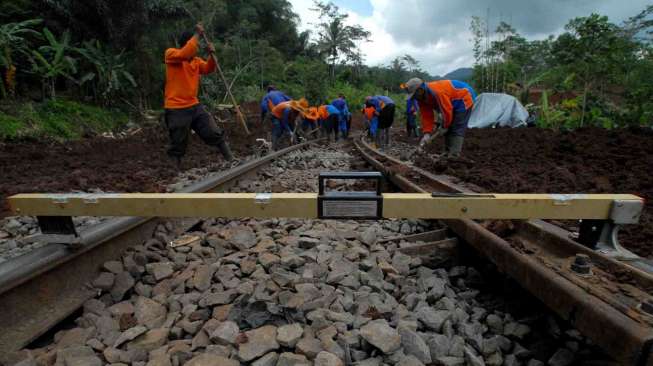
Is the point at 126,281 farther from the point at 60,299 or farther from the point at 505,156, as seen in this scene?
the point at 505,156

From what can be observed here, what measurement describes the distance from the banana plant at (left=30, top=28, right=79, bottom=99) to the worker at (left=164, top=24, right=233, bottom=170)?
7.48 metres

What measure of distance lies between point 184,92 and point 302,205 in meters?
3.78

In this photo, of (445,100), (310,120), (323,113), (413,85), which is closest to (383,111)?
(323,113)

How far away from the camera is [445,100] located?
5301 millimetres

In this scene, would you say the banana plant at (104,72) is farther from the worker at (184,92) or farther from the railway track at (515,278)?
the railway track at (515,278)

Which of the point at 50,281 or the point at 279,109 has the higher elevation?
the point at 279,109

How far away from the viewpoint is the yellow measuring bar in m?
1.43

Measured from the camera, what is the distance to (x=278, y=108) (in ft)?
29.0

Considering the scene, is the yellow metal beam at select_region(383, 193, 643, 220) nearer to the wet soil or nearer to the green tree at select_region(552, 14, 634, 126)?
the wet soil

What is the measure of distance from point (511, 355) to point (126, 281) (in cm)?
180

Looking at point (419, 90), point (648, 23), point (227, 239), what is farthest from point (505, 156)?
point (648, 23)

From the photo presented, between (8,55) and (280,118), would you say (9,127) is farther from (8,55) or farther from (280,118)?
(280,118)

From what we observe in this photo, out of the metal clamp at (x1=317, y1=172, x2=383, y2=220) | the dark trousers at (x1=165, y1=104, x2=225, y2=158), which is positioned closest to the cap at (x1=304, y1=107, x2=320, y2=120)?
the dark trousers at (x1=165, y1=104, x2=225, y2=158)

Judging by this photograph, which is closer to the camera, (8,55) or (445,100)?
(445,100)
